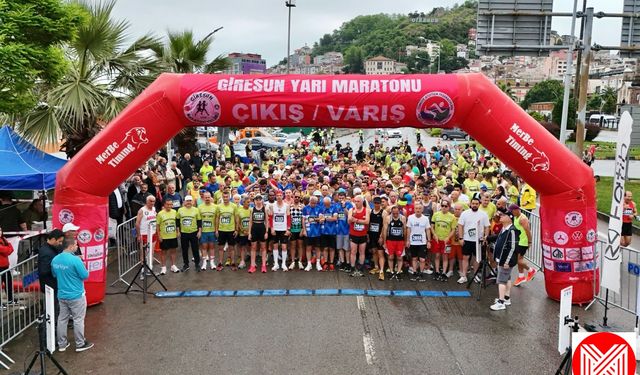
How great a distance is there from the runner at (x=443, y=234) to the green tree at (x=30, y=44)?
312 inches

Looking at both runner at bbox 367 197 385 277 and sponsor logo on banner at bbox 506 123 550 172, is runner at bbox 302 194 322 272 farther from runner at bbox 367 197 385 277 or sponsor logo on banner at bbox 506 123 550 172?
sponsor logo on banner at bbox 506 123 550 172

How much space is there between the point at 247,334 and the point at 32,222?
645 centimetres

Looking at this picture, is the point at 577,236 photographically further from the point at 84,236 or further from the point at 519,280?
the point at 84,236

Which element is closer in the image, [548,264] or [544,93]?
[548,264]

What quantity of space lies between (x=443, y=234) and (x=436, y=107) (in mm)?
3139

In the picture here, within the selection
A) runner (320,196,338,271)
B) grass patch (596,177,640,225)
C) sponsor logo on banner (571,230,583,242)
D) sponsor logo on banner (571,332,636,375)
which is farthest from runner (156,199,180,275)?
grass patch (596,177,640,225)

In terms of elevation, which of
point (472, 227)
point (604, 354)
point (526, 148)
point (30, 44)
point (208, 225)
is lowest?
point (604, 354)

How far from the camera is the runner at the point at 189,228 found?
10.9m

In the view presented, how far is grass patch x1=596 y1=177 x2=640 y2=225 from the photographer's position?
18750 millimetres

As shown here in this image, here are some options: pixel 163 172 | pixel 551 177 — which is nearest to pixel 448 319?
pixel 551 177

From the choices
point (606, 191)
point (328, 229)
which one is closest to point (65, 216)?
point (328, 229)

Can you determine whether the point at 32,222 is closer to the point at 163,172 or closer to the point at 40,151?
the point at 40,151

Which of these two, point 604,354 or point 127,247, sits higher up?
point 604,354

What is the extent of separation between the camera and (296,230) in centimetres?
1117
